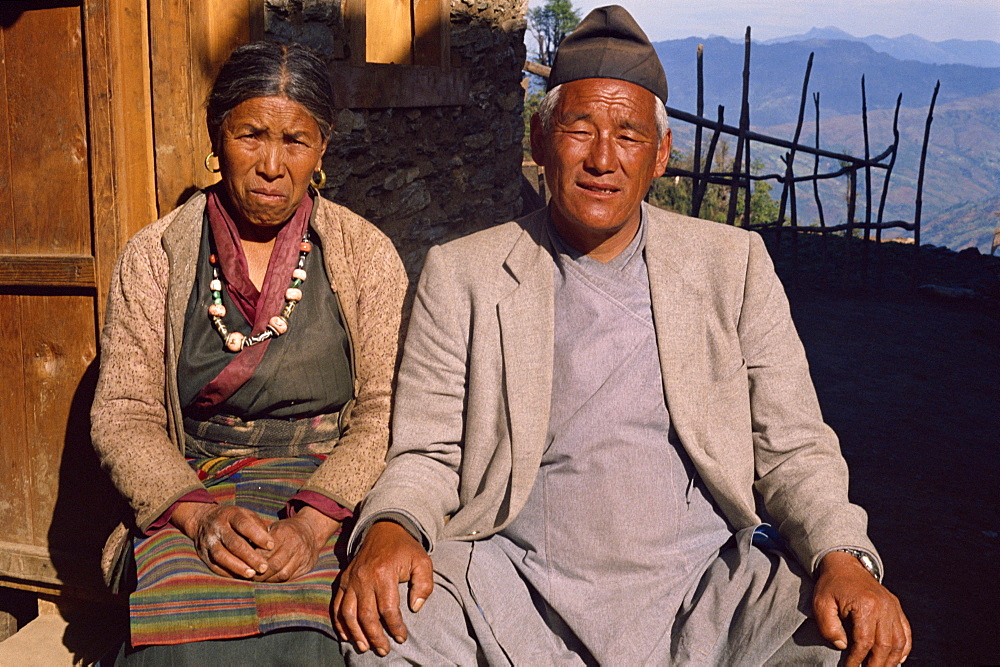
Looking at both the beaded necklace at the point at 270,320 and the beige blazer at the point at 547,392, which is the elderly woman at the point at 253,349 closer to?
the beaded necklace at the point at 270,320

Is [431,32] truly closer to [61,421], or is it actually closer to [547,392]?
[61,421]

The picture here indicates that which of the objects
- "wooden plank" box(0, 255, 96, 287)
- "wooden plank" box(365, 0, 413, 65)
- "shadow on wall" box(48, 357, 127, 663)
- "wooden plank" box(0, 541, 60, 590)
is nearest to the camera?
"wooden plank" box(0, 255, 96, 287)

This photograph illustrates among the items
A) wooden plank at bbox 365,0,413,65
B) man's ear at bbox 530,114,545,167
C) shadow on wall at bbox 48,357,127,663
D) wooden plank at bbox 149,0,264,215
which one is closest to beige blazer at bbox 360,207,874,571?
man's ear at bbox 530,114,545,167

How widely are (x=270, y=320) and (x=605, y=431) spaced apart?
2.93ft

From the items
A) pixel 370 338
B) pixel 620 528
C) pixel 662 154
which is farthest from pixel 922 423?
pixel 370 338

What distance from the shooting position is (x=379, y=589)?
1.99 metres

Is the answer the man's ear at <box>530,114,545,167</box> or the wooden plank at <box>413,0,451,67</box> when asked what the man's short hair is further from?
the wooden plank at <box>413,0,451,67</box>

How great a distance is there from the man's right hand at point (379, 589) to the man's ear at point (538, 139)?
1.00 meters

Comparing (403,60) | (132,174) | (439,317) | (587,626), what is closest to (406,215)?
(403,60)

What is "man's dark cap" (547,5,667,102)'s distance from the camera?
7.41 ft

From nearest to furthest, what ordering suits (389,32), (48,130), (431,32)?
(48,130) < (389,32) < (431,32)

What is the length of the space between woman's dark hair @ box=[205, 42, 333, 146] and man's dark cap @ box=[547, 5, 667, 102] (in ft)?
1.97

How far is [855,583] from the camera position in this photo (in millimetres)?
1948

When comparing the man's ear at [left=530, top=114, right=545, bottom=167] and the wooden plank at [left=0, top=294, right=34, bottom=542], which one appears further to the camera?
the wooden plank at [left=0, top=294, right=34, bottom=542]
